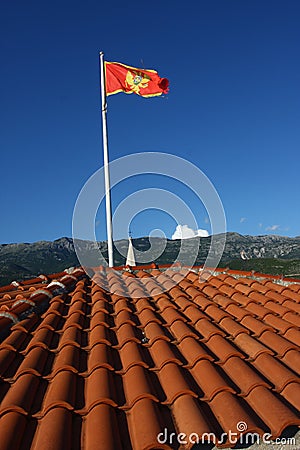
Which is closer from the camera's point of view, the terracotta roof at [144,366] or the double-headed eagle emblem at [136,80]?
the terracotta roof at [144,366]

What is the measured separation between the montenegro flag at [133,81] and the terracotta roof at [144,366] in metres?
7.50

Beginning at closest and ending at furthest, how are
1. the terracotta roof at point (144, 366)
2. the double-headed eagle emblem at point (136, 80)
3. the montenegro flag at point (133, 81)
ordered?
the terracotta roof at point (144, 366) → the montenegro flag at point (133, 81) → the double-headed eagle emblem at point (136, 80)

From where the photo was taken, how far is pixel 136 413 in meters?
3.21

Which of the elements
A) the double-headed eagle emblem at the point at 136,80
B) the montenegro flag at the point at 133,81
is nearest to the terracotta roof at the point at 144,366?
the montenegro flag at the point at 133,81

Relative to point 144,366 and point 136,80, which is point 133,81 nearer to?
point 136,80

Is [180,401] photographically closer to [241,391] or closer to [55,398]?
[241,391]

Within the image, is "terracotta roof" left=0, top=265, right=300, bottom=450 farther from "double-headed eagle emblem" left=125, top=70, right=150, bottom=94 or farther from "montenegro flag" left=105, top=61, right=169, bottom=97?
"double-headed eagle emblem" left=125, top=70, right=150, bottom=94

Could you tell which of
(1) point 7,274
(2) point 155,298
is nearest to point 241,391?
(2) point 155,298

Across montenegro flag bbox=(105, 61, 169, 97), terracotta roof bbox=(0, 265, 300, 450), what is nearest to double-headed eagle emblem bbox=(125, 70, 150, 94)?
montenegro flag bbox=(105, 61, 169, 97)

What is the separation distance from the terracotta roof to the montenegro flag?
7.50 meters

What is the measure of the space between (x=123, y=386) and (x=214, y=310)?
2722 mm

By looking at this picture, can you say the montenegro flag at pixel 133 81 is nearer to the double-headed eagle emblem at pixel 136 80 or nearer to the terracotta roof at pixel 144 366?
the double-headed eagle emblem at pixel 136 80

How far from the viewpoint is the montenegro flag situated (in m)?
12.1

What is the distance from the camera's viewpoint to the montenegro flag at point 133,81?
39.8 feet
